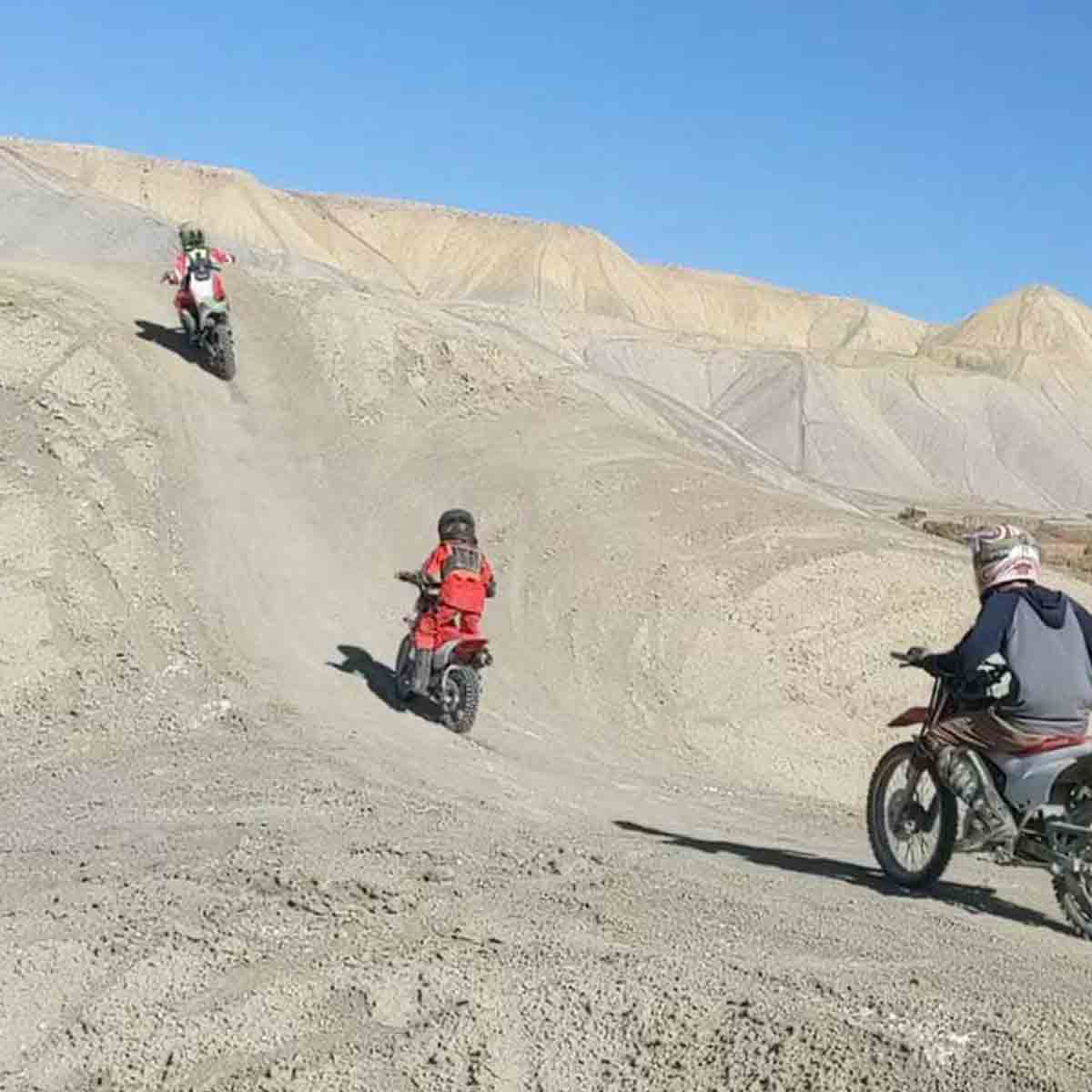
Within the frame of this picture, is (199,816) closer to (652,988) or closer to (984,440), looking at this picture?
(652,988)

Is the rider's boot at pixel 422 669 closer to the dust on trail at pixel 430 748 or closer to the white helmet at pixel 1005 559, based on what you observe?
the dust on trail at pixel 430 748

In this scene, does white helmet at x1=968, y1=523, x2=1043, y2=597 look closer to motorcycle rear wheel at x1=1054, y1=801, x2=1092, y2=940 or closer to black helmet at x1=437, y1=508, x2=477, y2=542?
motorcycle rear wheel at x1=1054, y1=801, x2=1092, y2=940

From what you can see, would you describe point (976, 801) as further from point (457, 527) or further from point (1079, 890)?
point (457, 527)

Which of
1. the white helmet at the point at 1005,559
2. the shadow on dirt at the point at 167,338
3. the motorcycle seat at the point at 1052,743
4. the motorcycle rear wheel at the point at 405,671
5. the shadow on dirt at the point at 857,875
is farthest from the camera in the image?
the shadow on dirt at the point at 167,338

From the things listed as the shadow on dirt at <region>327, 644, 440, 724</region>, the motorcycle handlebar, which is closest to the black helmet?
the motorcycle handlebar

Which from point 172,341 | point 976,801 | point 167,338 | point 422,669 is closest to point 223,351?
point 172,341

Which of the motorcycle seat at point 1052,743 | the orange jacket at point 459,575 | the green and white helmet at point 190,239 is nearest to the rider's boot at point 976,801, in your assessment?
the motorcycle seat at point 1052,743

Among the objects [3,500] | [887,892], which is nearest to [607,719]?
[3,500]

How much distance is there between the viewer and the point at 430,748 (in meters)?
10.9

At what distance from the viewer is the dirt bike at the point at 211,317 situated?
18781 millimetres

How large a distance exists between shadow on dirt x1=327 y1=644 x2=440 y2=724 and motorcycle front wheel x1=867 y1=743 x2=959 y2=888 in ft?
17.5

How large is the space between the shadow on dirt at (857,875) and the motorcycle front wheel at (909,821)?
0.10 meters

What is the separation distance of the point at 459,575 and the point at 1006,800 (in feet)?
19.8

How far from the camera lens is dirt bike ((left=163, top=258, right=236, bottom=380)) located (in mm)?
18781
